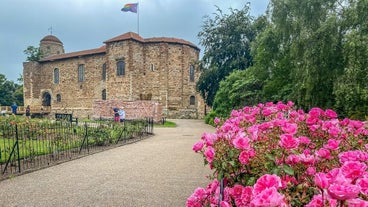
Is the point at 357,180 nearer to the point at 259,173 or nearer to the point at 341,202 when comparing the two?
the point at 341,202

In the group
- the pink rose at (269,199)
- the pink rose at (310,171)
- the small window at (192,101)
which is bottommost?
the pink rose at (310,171)

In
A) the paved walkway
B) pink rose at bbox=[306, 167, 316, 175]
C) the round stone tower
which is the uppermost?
the round stone tower

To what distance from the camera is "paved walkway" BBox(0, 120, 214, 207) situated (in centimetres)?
464

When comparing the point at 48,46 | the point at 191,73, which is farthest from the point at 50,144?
the point at 48,46

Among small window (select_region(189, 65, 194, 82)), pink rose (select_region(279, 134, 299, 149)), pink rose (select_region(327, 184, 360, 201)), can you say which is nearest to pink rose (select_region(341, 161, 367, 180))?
pink rose (select_region(327, 184, 360, 201))

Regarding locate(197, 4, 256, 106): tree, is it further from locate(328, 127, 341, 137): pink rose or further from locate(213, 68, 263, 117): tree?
locate(328, 127, 341, 137): pink rose

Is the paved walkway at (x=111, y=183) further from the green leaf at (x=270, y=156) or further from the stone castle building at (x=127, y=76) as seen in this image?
the stone castle building at (x=127, y=76)

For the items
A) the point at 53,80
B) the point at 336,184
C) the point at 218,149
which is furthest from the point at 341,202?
the point at 53,80

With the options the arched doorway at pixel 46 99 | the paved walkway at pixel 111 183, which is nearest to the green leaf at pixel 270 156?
the paved walkway at pixel 111 183

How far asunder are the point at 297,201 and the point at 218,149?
1.01 m

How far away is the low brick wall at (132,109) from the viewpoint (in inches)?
921

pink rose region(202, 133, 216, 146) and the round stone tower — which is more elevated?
the round stone tower

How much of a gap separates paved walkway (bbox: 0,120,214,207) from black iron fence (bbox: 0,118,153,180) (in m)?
0.62

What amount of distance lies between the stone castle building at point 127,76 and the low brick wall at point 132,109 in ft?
17.6
